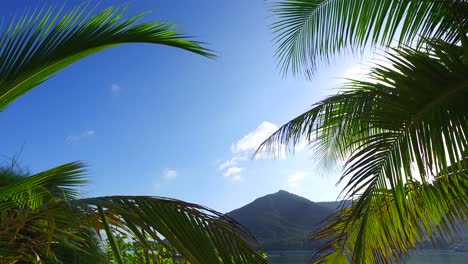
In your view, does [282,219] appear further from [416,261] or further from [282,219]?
[416,261]

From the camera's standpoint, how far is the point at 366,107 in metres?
3.92

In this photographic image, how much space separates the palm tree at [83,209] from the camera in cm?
151

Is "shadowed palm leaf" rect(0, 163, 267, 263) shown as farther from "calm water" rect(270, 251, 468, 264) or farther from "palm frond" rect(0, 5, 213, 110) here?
"calm water" rect(270, 251, 468, 264)

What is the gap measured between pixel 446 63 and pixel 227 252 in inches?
72.6

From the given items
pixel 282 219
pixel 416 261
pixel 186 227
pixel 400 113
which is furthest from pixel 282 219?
pixel 186 227

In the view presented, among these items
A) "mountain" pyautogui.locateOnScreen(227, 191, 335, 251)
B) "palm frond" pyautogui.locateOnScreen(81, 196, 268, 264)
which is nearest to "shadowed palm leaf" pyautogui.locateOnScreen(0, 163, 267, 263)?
"palm frond" pyautogui.locateOnScreen(81, 196, 268, 264)

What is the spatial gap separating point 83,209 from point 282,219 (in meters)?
51.0

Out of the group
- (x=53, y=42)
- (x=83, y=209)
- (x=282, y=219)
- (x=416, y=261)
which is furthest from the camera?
(x=416, y=261)

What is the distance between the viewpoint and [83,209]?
1.47 meters

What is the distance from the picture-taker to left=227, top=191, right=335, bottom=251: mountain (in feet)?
141

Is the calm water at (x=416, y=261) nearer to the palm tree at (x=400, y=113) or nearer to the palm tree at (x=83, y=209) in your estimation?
the palm tree at (x=400, y=113)

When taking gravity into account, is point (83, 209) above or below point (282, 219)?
below

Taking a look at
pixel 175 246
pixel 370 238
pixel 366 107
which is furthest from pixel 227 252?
pixel 370 238

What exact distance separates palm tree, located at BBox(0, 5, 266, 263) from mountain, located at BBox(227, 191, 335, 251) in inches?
1402
